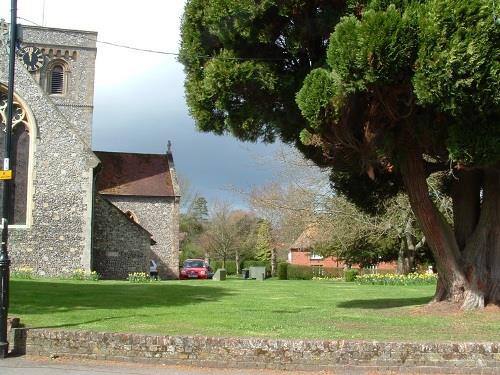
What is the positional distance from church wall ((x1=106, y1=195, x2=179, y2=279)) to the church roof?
570mm

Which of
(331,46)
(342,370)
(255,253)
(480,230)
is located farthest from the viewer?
(255,253)

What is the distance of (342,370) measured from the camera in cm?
847

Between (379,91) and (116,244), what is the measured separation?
26026mm

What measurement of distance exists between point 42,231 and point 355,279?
17.1 meters

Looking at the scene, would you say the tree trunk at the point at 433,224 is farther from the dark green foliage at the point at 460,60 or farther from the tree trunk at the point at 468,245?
the dark green foliage at the point at 460,60

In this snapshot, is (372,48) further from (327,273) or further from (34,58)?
(327,273)

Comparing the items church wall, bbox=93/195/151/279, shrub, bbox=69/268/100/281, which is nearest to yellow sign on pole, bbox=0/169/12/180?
shrub, bbox=69/268/100/281

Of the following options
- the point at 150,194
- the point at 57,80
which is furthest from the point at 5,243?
the point at 57,80

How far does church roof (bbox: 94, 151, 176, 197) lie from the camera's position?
41.7 meters

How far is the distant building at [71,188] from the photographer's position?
30.0m

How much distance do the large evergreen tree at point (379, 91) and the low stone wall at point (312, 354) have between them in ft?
11.4

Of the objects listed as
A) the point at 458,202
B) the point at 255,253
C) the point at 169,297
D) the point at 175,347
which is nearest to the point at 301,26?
the point at 458,202

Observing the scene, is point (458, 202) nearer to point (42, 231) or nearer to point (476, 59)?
point (476, 59)

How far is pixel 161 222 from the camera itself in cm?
4212
